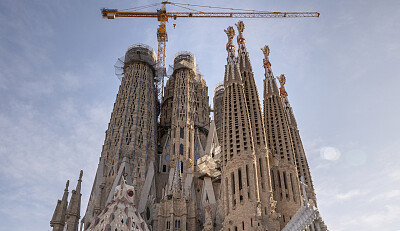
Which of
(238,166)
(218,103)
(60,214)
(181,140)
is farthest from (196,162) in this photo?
(218,103)

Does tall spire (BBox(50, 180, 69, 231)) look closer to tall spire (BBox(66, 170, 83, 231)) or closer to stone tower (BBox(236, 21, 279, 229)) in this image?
tall spire (BBox(66, 170, 83, 231))

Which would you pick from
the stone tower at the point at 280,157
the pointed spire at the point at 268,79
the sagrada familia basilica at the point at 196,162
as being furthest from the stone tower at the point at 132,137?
the pointed spire at the point at 268,79

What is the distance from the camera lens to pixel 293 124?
4247 cm

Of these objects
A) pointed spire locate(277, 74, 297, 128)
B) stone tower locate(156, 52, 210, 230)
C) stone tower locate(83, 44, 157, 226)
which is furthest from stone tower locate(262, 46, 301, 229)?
stone tower locate(83, 44, 157, 226)

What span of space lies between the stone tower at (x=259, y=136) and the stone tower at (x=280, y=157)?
152cm

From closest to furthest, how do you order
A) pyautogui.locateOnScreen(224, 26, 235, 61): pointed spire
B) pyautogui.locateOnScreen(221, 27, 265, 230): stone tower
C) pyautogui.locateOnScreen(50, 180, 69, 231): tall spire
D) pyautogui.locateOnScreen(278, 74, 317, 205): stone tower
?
pyautogui.locateOnScreen(221, 27, 265, 230): stone tower
pyautogui.locateOnScreen(50, 180, 69, 231): tall spire
pyautogui.locateOnScreen(278, 74, 317, 205): stone tower
pyautogui.locateOnScreen(224, 26, 235, 61): pointed spire

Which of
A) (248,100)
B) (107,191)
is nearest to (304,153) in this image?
(248,100)

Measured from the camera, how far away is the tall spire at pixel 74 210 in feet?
110

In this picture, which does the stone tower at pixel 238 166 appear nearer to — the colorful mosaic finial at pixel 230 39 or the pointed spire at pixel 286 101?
the colorful mosaic finial at pixel 230 39

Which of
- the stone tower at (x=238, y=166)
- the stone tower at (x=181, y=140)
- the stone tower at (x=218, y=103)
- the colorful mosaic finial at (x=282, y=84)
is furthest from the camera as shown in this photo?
the stone tower at (x=218, y=103)

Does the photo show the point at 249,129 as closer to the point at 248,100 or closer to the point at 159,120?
the point at 248,100

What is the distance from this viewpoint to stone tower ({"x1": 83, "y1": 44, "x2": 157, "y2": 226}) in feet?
121

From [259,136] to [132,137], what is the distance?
13952 millimetres

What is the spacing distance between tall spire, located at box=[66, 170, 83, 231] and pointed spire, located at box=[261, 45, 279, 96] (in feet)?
67.4
